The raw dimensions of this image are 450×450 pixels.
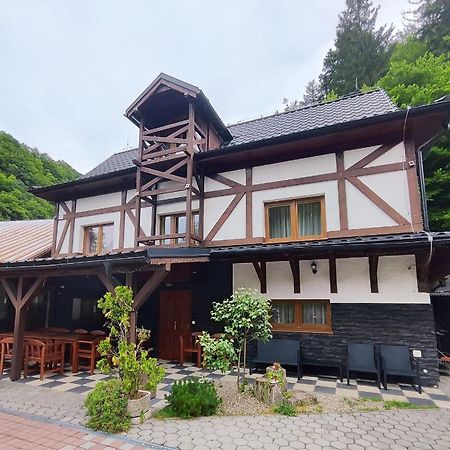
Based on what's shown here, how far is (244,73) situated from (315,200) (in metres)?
15.3

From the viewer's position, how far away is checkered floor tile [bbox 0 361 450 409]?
16.8 feet

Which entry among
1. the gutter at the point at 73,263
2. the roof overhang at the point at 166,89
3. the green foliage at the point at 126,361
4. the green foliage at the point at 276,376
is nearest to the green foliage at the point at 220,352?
the green foliage at the point at 276,376

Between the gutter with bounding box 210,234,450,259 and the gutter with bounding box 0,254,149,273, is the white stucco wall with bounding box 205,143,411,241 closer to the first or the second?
the gutter with bounding box 210,234,450,259

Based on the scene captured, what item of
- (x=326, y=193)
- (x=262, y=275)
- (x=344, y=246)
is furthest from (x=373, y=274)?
(x=262, y=275)

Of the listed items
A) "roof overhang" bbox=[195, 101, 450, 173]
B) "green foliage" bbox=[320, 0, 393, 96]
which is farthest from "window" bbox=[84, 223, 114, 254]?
"green foliage" bbox=[320, 0, 393, 96]

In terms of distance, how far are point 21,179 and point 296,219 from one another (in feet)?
84.5

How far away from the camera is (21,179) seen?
24.9m

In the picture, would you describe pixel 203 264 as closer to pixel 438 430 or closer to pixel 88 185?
pixel 88 185

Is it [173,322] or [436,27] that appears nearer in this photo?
[173,322]

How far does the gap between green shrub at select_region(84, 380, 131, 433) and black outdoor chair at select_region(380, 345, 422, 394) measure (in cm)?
460

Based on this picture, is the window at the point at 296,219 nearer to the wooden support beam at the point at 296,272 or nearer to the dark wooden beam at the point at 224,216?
the wooden support beam at the point at 296,272

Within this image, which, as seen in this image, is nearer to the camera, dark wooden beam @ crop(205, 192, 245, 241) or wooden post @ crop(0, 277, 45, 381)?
wooden post @ crop(0, 277, 45, 381)

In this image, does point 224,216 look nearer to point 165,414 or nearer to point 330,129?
point 330,129

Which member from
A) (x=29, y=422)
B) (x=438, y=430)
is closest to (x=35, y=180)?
(x=29, y=422)
